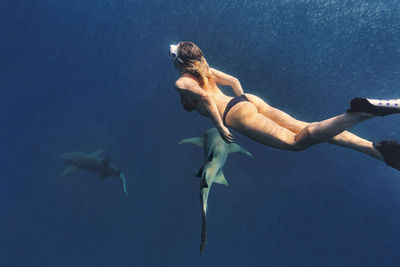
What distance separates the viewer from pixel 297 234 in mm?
18234

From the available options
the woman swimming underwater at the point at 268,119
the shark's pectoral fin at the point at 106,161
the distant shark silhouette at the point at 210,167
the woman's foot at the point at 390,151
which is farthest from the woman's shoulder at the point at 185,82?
the shark's pectoral fin at the point at 106,161

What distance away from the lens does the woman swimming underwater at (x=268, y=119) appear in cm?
168

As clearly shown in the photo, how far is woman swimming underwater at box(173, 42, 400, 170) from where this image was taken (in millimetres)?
1683

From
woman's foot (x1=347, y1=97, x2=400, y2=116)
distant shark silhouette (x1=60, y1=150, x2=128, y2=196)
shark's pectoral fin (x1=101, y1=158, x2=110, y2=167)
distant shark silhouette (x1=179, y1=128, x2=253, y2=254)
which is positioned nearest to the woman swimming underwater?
woman's foot (x1=347, y1=97, x2=400, y2=116)

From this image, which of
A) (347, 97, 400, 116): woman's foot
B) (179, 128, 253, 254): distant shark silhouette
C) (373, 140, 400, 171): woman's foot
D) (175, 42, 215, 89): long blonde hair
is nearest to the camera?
(347, 97, 400, 116): woman's foot

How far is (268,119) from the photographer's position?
2.36 metres

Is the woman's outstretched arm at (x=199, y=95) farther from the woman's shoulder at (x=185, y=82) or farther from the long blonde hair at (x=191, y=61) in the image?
the long blonde hair at (x=191, y=61)

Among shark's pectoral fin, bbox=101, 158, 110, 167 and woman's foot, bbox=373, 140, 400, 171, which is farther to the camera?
shark's pectoral fin, bbox=101, 158, 110, 167

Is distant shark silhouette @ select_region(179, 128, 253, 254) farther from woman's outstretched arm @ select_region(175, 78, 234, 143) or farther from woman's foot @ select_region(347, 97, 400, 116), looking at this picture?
woman's foot @ select_region(347, 97, 400, 116)

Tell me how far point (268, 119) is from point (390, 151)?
1111 millimetres

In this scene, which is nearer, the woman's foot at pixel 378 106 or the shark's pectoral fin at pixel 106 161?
the woman's foot at pixel 378 106

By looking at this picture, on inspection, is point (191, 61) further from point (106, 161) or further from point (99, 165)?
point (99, 165)

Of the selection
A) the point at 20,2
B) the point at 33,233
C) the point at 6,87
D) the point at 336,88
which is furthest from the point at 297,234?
the point at 6,87

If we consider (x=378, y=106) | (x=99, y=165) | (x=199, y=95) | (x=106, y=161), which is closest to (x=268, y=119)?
(x=199, y=95)
